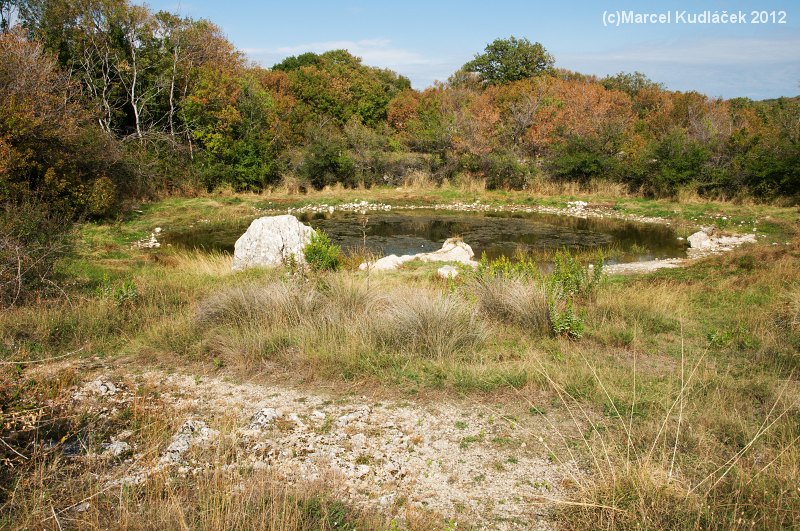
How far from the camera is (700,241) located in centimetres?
1681

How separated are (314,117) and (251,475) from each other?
109ft

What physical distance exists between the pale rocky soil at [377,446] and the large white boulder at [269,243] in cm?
666

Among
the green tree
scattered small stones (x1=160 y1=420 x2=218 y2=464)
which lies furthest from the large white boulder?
the green tree

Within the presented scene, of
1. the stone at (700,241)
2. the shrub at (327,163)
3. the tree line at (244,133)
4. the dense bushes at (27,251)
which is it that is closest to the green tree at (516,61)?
the tree line at (244,133)

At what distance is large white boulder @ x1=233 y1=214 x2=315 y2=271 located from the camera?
12.2 meters

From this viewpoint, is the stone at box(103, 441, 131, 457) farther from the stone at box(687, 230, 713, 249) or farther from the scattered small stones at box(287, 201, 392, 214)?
the scattered small stones at box(287, 201, 392, 214)

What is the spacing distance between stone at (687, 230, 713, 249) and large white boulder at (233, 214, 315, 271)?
12333mm

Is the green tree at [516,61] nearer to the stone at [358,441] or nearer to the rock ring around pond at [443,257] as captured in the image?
the rock ring around pond at [443,257]

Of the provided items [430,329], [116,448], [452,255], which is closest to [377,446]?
[116,448]

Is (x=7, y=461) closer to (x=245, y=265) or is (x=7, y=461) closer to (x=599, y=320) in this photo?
(x=599, y=320)

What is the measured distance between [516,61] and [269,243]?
43.3 metres

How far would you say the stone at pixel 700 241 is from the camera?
54.1 ft

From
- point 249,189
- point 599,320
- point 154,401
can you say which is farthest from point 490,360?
point 249,189

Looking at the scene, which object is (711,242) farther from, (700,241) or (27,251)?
(27,251)
